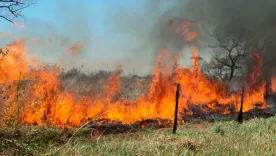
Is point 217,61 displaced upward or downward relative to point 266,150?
upward

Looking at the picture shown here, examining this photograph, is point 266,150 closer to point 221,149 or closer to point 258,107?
point 221,149

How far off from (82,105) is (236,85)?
871 inches

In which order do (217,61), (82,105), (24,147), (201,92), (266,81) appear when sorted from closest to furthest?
(24,147) → (82,105) → (201,92) → (266,81) → (217,61)

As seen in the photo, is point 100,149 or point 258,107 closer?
point 100,149

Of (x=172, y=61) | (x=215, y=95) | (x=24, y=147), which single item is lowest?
(x=24, y=147)

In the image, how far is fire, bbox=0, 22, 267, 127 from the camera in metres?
21.8

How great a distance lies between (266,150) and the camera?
7684mm

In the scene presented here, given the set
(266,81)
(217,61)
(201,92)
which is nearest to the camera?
(201,92)

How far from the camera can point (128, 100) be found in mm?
28047

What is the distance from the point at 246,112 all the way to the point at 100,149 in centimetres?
2657

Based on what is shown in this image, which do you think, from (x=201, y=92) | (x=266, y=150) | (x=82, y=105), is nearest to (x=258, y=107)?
(x=201, y=92)

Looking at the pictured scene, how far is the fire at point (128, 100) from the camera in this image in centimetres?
2175

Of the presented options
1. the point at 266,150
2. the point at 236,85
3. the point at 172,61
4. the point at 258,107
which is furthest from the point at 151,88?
the point at 266,150

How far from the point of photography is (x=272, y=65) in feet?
132
